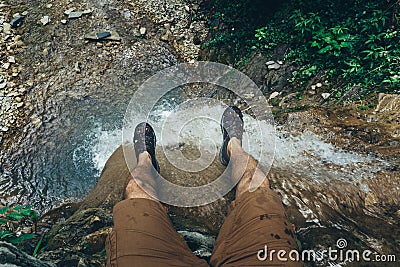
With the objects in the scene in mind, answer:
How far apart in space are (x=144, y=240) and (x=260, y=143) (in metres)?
2.02

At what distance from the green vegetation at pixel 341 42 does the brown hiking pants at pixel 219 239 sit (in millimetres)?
2144

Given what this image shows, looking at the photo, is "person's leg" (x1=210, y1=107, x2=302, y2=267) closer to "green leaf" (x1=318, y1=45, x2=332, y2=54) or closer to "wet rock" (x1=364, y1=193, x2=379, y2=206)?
"wet rock" (x1=364, y1=193, x2=379, y2=206)

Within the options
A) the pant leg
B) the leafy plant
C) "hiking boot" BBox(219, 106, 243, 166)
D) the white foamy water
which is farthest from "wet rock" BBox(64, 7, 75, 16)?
the pant leg

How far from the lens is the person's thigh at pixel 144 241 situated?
6.46 feet

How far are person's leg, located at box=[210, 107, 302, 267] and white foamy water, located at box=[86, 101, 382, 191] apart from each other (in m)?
0.84

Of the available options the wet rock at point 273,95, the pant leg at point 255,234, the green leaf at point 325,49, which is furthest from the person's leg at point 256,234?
the green leaf at point 325,49

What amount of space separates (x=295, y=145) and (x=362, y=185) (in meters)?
0.82

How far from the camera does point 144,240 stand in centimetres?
206

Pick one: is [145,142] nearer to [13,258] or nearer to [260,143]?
[260,143]

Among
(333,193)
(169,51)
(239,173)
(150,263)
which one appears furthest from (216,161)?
(169,51)

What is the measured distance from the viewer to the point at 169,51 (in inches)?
212

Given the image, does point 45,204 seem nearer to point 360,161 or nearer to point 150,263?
point 150,263
